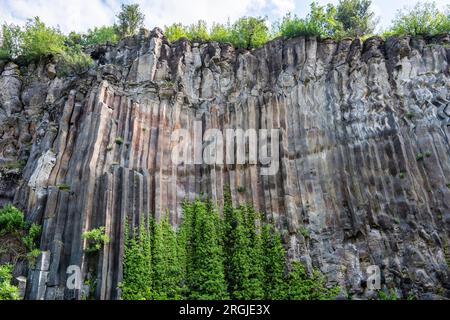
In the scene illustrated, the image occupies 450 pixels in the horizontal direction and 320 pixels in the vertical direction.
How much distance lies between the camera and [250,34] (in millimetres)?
27453

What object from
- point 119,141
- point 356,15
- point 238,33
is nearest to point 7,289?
point 119,141

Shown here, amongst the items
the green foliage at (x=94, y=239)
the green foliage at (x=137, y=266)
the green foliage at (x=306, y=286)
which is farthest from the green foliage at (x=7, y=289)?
the green foliage at (x=306, y=286)

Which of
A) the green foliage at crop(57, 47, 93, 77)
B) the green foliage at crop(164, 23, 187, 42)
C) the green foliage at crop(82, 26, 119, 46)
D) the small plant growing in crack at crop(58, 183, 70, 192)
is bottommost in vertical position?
the small plant growing in crack at crop(58, 183, 70, 192)

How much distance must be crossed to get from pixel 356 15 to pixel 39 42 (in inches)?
827

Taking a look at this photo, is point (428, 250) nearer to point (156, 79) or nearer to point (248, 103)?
point (248, 103)

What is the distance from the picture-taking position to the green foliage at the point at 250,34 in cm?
2714

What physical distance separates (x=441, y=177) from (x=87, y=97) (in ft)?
53.4

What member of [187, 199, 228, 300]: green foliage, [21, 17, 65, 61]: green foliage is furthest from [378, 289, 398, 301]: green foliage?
[21, 17, 65, 61]: green foliage

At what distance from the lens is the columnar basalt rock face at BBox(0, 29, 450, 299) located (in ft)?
58.5

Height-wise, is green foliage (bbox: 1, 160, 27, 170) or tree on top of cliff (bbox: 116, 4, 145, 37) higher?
tree on top of cliff (bbox: 116, 4, 145, 37)

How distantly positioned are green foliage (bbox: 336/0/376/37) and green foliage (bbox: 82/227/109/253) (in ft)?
72.9

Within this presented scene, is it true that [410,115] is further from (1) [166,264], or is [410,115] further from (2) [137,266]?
(2) [137,266]

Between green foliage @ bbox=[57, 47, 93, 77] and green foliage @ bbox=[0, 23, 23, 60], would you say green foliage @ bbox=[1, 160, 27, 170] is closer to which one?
green foliage @ bbox=[57, 47, 93, 77]
